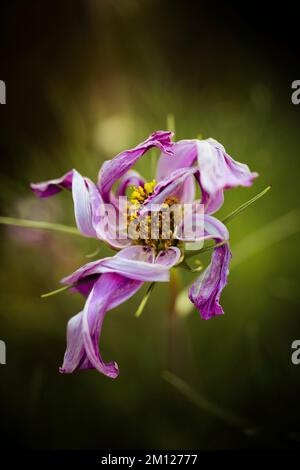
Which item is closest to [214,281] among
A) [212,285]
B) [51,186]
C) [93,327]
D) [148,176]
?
[212,285]

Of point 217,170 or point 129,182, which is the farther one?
point 129,182

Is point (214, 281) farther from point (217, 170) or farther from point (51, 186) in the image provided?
point (51, 186)

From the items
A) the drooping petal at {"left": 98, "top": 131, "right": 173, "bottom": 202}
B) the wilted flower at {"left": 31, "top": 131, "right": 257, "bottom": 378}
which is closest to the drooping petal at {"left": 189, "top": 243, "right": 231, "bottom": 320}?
the wilted flower at {"left": 31, "top": 131, "right": 257, "bottom": 378}

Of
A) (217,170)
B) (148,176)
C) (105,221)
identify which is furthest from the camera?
(148,176)

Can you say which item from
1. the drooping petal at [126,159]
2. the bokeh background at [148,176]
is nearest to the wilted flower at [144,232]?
the drooping petal at [126,159]

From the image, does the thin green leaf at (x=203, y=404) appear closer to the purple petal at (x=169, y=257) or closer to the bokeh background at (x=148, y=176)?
the bokeh background at (x=148, y=176)

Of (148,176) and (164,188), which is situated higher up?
(148,176)

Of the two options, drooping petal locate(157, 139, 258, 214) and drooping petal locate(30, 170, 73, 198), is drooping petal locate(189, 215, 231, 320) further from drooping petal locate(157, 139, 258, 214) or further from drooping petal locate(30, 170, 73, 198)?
drooping petal locate(30, 170, 73, 198)

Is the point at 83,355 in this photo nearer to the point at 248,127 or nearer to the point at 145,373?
the point at 145,373

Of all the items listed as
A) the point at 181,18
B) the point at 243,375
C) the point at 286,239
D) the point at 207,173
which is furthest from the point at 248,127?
the point at 207,173
